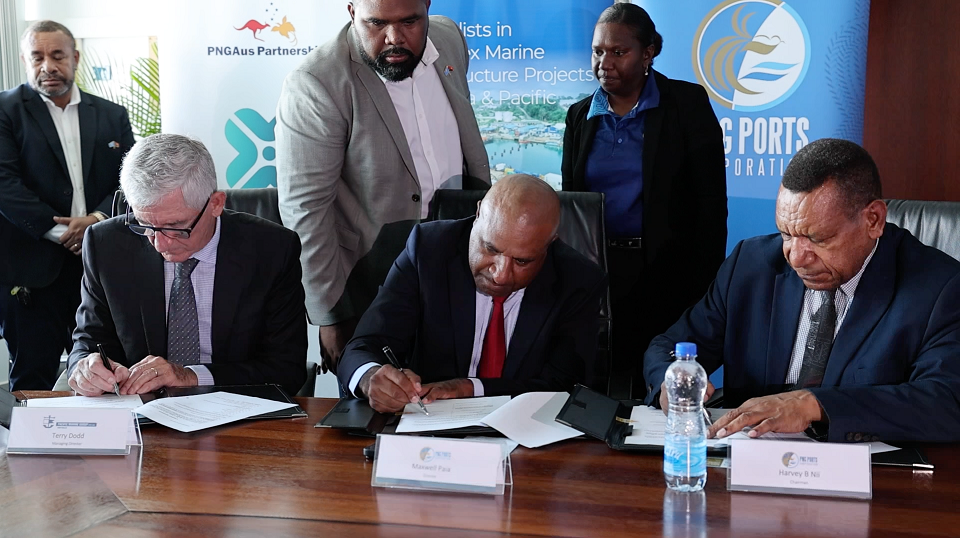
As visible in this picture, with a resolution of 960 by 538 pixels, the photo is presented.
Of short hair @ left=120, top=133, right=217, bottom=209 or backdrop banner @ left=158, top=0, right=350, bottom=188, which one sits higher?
backdrop banner @ left=158, top=0, right=350, bottom=188

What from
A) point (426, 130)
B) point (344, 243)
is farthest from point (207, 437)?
point (426, 130)

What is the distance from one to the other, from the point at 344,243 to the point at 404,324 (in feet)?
2.30

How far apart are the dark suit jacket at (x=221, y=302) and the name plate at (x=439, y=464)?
88 centimetres

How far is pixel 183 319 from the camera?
8.09 feet

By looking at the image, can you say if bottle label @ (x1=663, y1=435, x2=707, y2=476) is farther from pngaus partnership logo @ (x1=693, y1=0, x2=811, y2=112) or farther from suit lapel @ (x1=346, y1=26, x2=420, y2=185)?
pngaus partnership logo @ (x1=693, y1=0, x2=811, y2=112)

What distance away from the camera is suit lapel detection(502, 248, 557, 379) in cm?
241

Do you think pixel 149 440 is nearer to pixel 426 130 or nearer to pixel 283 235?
pixel 283 235

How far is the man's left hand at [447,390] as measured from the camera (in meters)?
2.07

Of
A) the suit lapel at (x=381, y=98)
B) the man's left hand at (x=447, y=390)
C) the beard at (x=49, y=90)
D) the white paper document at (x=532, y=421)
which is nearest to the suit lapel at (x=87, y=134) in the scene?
the beard at (x=49, y=90)

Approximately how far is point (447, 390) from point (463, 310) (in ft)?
1.15

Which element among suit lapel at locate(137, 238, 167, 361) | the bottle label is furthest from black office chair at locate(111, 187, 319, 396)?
the bottle label

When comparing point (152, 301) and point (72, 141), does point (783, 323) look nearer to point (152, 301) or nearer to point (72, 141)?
point (152, 301)

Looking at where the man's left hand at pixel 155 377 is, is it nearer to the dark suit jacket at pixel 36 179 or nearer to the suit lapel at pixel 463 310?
the suit lapel at pixel 463 310

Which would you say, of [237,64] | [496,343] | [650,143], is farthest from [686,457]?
[237,64]
